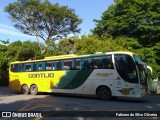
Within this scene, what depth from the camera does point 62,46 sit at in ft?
128

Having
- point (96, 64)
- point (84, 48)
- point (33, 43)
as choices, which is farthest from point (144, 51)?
point (33, 43)

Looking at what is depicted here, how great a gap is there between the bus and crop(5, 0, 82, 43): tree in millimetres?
20084

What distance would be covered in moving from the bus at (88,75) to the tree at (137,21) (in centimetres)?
1273

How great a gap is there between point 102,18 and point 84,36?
5.92 metres

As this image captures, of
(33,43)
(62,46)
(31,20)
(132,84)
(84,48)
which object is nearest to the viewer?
(132,84)

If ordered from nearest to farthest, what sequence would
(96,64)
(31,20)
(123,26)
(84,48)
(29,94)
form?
(96,64) → (29,94) → (84,48) → (123,26) → (31,20)

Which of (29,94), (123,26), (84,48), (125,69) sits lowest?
(29,94)

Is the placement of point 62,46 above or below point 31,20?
below

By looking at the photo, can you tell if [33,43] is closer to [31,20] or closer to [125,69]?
[31,20]

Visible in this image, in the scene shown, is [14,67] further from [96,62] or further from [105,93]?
[105,93]

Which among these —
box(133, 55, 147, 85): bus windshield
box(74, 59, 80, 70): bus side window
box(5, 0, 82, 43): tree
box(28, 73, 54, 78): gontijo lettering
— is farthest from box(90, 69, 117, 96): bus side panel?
box(5, 0, 82, 43): tree

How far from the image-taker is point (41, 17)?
4834 centimetres

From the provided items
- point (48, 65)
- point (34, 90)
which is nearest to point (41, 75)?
point (48, 65)

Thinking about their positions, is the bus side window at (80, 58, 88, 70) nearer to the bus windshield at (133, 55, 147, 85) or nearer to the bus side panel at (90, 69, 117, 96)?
the bus side panel at (90, 69, 117, 96)
